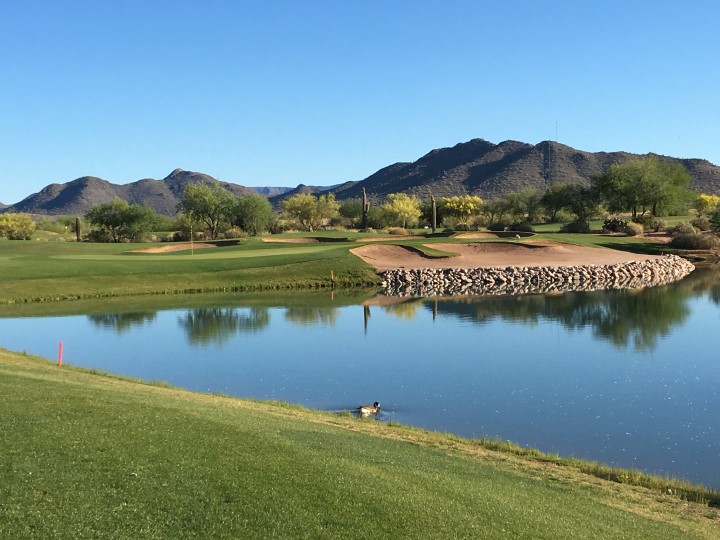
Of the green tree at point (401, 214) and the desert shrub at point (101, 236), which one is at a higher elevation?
the green tree at point (401, 214)

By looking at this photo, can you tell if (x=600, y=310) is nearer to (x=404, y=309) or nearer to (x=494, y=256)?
(x=404, y=309)

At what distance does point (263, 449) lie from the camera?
9.44 metres

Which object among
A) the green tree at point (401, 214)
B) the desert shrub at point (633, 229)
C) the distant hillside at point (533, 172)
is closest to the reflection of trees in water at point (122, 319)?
the desert shrub at point (633, 229)

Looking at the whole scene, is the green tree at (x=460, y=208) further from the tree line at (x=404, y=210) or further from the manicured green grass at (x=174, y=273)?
the manicured green grass at (x=174, y=273)

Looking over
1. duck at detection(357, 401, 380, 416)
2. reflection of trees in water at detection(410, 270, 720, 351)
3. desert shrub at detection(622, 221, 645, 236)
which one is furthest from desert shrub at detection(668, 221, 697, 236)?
duck at detection(357, 401, 380, 416)

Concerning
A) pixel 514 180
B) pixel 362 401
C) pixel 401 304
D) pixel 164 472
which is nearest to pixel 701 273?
pixel 401 304

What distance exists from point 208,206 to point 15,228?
1167 inches

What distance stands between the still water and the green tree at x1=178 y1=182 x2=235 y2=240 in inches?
1732

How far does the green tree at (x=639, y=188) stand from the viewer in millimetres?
78750

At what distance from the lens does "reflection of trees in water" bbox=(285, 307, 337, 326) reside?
30.7 m

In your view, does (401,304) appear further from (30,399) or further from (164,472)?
(164,472)

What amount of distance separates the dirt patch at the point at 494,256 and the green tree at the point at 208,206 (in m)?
30.4

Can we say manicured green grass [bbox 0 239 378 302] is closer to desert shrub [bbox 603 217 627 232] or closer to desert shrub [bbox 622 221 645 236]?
desert shrub [bbox 622 221 645 236]

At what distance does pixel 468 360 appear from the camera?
21.8 m
